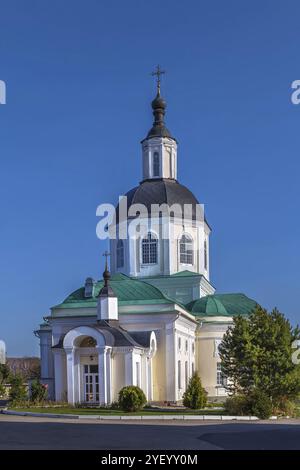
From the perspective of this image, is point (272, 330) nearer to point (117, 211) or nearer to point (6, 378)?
point (117, 211)

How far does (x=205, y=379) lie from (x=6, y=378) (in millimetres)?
Result: 21962

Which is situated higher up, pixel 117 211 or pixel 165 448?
pixel 117 211

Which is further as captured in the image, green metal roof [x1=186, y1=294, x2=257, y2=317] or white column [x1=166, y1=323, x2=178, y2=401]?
green metal roof [x1=186, y1=294, x2=257, y2=317]

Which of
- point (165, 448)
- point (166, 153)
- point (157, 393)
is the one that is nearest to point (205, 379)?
point (157, 393)

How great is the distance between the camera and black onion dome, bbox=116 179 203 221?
1754 inches

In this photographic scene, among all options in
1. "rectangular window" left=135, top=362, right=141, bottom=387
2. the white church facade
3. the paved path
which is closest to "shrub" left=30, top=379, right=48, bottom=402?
the white church facade

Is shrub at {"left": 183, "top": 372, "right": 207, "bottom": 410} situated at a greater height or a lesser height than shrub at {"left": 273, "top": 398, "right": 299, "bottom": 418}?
greater

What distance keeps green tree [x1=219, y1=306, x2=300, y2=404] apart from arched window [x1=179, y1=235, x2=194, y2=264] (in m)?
12.7

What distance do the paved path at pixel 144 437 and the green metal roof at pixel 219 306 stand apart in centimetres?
2067

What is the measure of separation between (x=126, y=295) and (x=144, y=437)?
69.7 feet

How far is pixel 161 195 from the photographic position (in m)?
Result: 44.6

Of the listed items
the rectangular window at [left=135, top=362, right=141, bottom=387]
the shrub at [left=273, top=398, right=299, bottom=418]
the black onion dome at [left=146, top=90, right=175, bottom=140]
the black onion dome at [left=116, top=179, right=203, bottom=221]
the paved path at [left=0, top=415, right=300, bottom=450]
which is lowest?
the shrub at [left=273, top=398, right=299, bottom=418]

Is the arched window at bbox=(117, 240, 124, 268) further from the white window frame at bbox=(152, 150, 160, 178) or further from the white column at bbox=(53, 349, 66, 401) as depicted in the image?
the white column at bbox=(53, 349, 66, 401)
